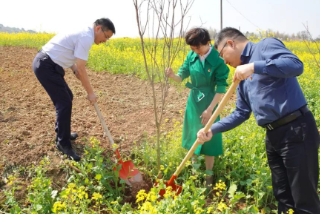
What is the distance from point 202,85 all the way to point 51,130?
215 centimetres

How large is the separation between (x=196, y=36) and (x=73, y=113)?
2.85 meters

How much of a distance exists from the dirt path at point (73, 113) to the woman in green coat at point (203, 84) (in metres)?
0.79

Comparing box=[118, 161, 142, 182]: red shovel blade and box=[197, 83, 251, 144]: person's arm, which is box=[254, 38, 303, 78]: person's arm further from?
box=[118, 161, 142, 182]: red shovel blade

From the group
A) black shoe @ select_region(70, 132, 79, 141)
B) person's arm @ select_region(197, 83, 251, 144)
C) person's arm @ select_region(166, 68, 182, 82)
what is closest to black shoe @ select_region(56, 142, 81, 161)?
black shoe @ select_region(70, 132, 79, 141)

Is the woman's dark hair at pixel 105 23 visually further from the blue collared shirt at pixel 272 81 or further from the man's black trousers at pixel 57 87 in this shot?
the blue collared shirt at pixel 272 81

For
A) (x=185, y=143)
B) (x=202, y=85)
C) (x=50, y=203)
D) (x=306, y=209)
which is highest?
(x=202, y=85)

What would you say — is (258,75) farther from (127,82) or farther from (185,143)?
(127,82)

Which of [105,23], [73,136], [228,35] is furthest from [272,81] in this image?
[73,136]

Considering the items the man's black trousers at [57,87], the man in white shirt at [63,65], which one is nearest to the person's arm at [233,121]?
the man in white shirt at [63,65]

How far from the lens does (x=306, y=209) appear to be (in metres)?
1.93

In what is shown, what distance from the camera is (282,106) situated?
5.83ft

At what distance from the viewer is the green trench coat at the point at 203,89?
98.5 inches

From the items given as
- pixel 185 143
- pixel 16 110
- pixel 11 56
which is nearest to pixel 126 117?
pixel 16 110

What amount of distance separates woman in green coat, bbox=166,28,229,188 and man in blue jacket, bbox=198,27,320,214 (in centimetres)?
44
